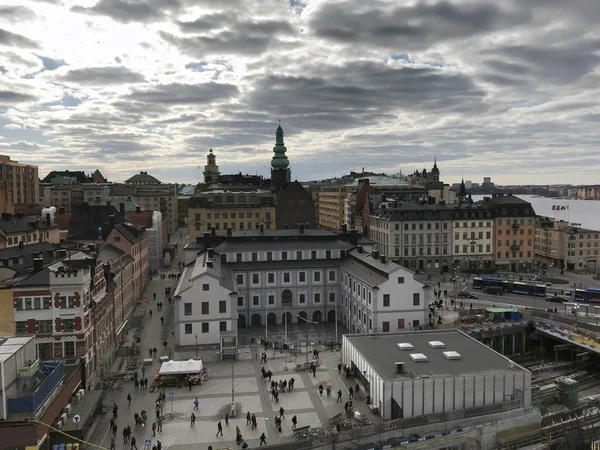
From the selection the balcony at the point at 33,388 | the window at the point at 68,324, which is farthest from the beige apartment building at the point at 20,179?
the balcony at the point at 33,388

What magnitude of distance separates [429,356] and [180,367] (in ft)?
72.0

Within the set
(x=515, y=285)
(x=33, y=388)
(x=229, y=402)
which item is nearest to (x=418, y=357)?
(x=229, y=402)

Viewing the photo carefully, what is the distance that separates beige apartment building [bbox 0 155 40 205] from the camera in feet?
466

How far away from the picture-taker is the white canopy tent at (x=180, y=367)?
46188 millimetres

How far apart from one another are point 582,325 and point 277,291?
37451mm

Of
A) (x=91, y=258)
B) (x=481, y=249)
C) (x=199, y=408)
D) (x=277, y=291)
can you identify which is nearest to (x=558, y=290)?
(x=481, y=249)

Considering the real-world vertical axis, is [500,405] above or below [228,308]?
below

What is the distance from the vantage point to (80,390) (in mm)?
39938

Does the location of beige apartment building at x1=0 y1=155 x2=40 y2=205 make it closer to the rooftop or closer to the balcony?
the balcony

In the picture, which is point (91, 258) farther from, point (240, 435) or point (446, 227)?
point (446, 227)

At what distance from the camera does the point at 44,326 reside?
4244 cm

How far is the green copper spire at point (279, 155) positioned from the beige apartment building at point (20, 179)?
65.6 metres

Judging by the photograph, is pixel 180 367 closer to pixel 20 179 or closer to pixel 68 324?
pixel 68 324

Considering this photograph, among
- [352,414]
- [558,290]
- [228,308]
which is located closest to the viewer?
[352,414]
